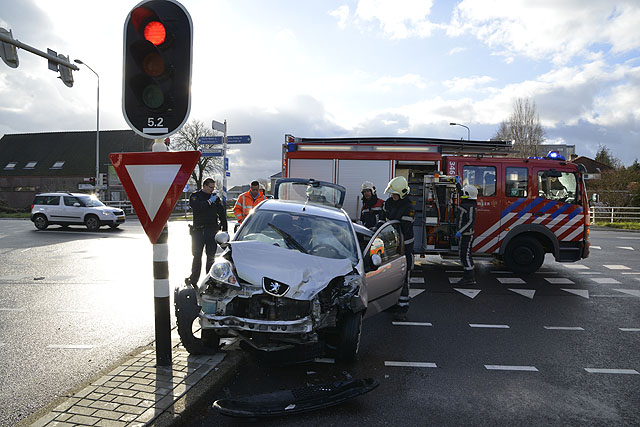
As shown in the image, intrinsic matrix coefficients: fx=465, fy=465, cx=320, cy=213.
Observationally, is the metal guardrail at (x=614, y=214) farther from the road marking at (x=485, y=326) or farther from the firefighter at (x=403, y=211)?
the road marking at (x=485, y=326)

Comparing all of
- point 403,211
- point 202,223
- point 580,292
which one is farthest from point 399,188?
point 580,292

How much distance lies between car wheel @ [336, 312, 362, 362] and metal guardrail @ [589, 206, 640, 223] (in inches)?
1142

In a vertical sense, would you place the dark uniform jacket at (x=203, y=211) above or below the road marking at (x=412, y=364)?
above

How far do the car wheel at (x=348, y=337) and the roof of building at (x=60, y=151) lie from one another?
49.7 meters

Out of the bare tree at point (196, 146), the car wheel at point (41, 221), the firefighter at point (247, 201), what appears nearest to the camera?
the firefighter at point (247, 201)

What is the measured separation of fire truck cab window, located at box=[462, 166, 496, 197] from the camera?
33.3 feet

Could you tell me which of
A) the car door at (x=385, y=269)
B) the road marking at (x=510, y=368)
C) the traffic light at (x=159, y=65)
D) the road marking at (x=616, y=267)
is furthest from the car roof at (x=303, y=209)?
the road marking at (x=616, y=267)

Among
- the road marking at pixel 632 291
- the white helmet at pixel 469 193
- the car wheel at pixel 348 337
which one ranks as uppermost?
the white helmet at pixel 469 193

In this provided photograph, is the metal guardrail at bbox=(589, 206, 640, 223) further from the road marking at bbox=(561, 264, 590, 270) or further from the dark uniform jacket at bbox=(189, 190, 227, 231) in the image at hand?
the dark uniform jacket at bbox=(189, 190, 227, 231)

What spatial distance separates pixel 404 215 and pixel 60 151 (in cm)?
5851

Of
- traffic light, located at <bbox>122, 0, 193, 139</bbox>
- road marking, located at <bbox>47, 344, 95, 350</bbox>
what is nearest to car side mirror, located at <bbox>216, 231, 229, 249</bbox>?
traffic light, located at <bbox>122, 0, 193, 139</bbox>

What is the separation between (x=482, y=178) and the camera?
10.2 m

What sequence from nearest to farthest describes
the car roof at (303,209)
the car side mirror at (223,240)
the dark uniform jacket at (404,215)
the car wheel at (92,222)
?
the car side mirror at (223,240), the car roof at (303,209), the dark uniform jacket at (404,215), the car wheel at (92,222)

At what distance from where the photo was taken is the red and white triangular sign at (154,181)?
157 inches
